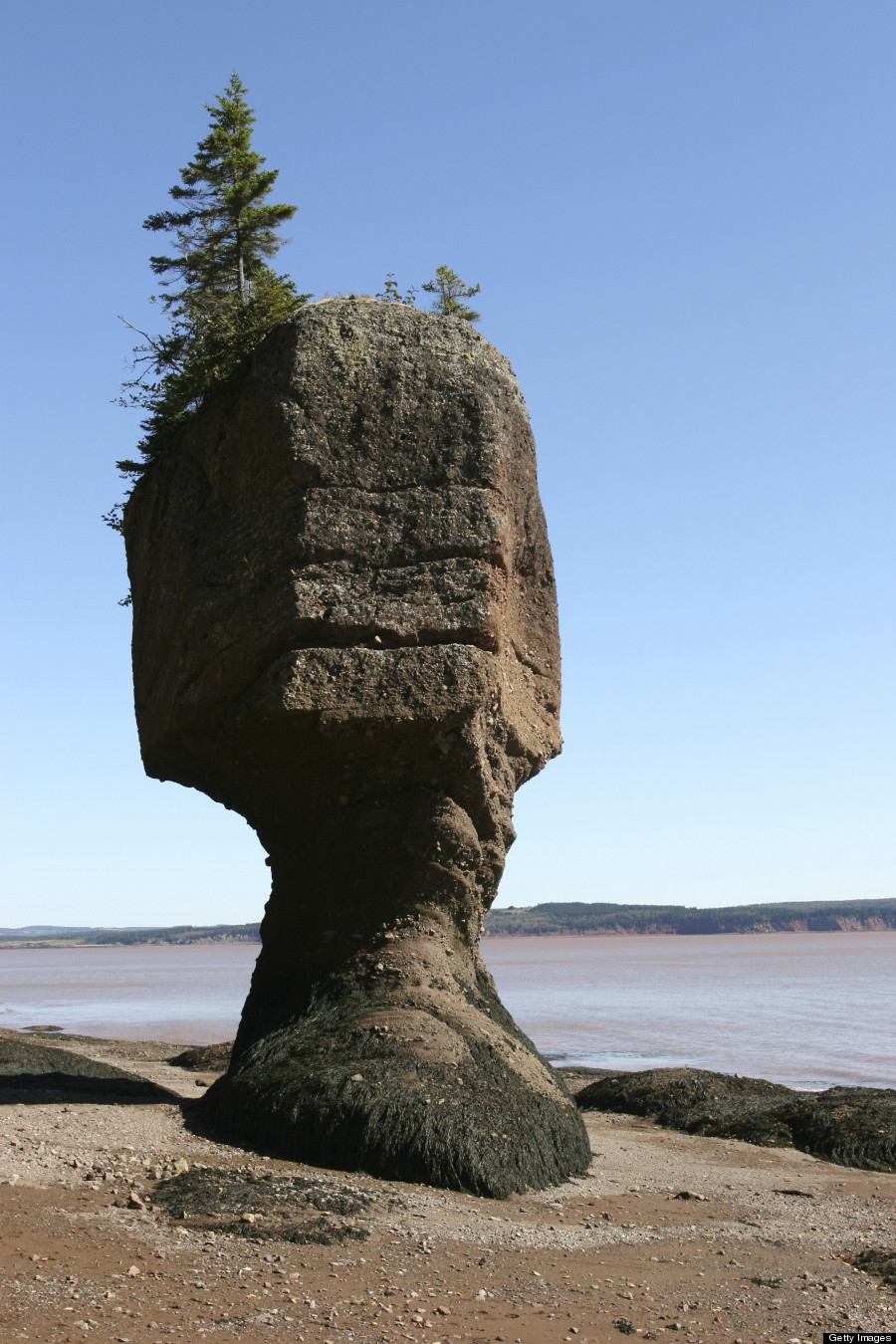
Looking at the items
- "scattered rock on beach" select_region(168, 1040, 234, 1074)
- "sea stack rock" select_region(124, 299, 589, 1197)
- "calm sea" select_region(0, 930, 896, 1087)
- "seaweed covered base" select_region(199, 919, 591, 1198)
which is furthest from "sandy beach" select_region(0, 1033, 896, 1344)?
"calm sea" select_region(0, 930, 896, 1087)

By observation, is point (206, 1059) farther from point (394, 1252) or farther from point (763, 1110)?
point (394, 1252)

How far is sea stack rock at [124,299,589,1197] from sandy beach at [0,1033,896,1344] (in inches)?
37.5

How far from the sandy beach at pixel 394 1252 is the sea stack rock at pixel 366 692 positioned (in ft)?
3.12

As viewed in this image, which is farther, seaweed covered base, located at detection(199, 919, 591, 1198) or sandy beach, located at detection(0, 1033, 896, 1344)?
seaweed covered base, located at detection(199, 919, 591, 1198)

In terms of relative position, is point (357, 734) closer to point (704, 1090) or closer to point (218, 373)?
point (218, 373)

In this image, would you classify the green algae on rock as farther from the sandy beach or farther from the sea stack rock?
the sea stack rock

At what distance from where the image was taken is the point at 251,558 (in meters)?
10.2

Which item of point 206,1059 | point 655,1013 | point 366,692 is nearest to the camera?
point 366,692

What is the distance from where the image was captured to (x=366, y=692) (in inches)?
378

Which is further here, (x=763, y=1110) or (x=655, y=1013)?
(x=655, y=1013)

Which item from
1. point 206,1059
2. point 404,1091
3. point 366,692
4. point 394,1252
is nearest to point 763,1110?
point 404,1091

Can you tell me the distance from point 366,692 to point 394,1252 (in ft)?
14.8

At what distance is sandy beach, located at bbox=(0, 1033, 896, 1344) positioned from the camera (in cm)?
527

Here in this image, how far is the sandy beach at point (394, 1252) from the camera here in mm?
5266
